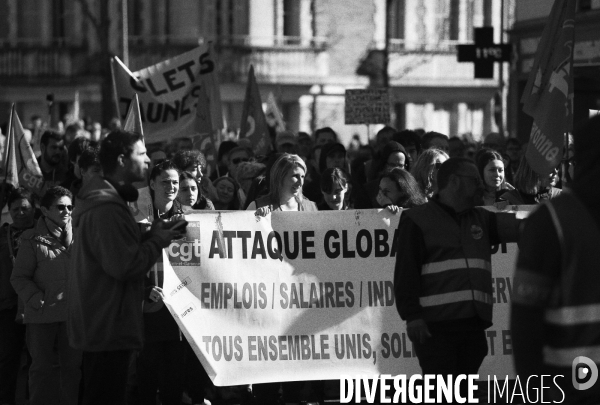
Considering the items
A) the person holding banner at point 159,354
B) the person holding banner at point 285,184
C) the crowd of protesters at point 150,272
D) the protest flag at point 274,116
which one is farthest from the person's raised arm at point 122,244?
the protest flag at point 274,116

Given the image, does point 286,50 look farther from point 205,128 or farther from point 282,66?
point 205,128

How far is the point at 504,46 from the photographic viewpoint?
84.7 feet

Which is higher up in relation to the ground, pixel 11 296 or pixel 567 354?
pixel 567 354

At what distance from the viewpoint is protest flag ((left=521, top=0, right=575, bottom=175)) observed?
336 inches

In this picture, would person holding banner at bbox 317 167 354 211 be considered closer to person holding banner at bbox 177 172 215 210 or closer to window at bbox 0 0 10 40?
person holding banner at bbox 177 172 215 210

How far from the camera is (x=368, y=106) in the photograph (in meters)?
20.0

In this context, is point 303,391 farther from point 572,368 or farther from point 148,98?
point 148,98

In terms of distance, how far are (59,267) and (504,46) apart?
1871 centimetres

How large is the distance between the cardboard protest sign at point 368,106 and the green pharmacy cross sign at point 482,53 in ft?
21.3

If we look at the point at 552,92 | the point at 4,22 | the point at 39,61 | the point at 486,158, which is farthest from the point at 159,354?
the point at 4,22

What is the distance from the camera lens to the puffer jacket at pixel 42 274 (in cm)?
837

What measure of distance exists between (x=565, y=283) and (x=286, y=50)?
34.5 m

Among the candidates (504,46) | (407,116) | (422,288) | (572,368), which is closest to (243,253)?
(422,288)

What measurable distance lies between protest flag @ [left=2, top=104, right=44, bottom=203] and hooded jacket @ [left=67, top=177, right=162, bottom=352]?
517 centimetres
